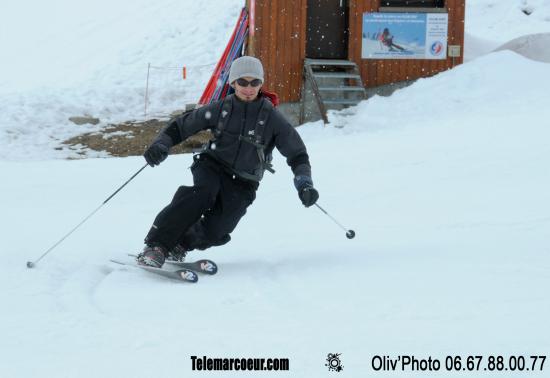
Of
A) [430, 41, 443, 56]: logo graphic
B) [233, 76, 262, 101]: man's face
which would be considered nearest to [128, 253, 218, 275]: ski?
[233, 76, 262, 101]: man's face

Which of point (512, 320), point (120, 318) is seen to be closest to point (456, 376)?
point (512, 320)

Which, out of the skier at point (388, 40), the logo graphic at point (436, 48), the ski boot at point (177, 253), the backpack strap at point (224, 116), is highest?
the backpack strap at point (224, 116)

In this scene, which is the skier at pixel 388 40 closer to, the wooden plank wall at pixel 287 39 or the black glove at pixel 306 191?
the wooden plank wall at pixel 287 39

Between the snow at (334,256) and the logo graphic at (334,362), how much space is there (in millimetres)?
52

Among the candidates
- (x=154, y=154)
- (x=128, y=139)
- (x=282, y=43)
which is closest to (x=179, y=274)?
(x=154, y=154)

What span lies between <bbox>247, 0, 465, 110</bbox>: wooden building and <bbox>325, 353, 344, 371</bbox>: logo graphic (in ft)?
38.9

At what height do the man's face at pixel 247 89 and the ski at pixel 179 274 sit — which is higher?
the man's face at pixel 247 89

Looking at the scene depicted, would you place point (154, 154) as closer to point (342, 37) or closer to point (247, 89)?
point (247, 89)

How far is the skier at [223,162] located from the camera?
4973mm

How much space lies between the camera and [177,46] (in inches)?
906

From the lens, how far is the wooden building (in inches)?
580

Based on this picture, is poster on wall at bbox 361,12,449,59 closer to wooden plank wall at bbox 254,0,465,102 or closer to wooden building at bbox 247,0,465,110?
wooden building at bbox 247,0,465,110

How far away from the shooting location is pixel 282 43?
14.8 meters

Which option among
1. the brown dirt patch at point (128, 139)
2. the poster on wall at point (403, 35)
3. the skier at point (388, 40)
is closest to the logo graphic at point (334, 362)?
the brown dirt patch at point (128, 139)
